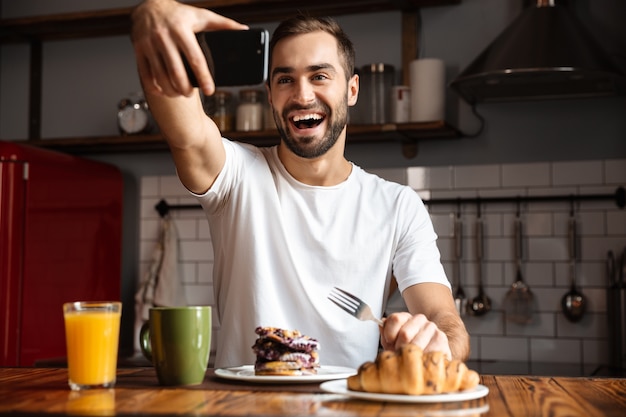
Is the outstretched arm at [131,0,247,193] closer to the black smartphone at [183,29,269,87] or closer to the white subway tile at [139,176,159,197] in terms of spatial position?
the black smartphone at [183,29,269,87]

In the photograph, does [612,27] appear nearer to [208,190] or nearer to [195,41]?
[208,190]

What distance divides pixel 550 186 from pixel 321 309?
1511mm

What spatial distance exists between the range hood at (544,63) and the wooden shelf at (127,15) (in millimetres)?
426

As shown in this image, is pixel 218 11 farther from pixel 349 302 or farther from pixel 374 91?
pixel 349 302

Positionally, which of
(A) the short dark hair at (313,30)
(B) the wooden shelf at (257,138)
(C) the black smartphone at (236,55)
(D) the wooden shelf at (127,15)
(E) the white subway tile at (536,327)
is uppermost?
(D) the wooden shelf at (127,15)

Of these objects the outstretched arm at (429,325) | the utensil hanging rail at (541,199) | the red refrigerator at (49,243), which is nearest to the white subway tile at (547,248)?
the utensil hanging rail at (541,199)

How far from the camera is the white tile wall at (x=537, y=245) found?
2947mm

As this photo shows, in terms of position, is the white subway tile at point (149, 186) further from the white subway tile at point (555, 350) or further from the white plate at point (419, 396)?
Answer: the white plate at point (419, 396)

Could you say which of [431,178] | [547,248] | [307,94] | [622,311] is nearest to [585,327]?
[622,311]

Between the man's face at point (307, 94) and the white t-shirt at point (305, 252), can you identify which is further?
the man's face at point (307, 94)

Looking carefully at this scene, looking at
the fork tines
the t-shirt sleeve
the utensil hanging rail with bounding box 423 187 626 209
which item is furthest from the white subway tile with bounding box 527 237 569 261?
the fork tines

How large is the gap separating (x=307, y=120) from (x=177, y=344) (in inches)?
34.2

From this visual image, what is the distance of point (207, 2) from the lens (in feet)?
10.7

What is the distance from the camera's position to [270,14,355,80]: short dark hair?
1.95 m
